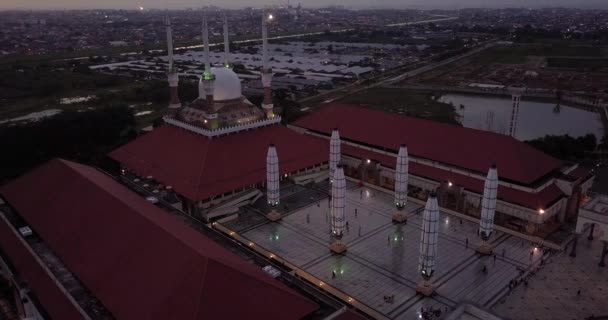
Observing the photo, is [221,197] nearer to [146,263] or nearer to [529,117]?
[146,263]

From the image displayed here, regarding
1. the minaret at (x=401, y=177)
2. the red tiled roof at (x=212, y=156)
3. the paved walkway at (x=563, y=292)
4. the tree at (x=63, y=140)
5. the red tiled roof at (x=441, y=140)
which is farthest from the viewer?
the tree at (x=63, y=140)

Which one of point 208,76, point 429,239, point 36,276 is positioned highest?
point 208,76

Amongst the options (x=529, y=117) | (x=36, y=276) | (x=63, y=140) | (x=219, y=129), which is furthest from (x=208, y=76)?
(x=529, y=117)

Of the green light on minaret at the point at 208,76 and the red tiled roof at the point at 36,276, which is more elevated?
the green light on minaret at the point at 208,76

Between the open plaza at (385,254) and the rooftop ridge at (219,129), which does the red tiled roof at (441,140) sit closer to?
the open plaza at (385,254)

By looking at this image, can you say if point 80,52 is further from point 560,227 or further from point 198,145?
point 560,227

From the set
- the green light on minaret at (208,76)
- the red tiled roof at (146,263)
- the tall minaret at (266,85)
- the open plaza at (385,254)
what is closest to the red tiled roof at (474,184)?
the open plaza at (385,254)

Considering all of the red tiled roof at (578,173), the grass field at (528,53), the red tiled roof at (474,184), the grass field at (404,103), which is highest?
the grass field at (528,53)
